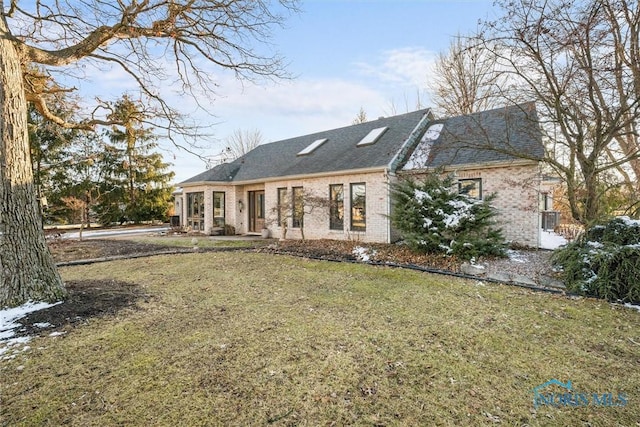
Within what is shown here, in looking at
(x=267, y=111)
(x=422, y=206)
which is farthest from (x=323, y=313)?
(x=267, y=111)

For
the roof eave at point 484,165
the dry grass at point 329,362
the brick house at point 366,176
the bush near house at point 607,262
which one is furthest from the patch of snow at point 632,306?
the roof eave at point 484,165

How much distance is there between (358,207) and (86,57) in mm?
8689

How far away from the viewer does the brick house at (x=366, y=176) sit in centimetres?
918

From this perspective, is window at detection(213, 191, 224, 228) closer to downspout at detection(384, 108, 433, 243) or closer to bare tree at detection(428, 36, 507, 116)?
downspout at detection(384, 108, 433, 243)

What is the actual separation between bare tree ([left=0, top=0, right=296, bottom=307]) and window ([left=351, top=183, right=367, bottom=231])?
533 cm

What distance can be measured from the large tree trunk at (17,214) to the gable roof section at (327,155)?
8.66m

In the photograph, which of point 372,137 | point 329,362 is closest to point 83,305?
point 329,362

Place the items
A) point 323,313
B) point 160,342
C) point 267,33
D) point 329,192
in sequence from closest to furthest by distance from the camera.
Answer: point 160,342 → point 323,313 → point 267,33 → point 329,192

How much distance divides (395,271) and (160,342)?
16.8 feet

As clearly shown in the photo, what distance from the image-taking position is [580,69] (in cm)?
621

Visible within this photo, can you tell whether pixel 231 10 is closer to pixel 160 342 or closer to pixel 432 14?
pixel 432 14

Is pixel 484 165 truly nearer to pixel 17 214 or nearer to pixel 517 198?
pixel 517 198

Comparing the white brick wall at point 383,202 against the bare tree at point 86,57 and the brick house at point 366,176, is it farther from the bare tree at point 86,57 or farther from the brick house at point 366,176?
the bare tree at point 86,57

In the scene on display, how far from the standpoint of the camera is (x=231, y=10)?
21.3 feet
